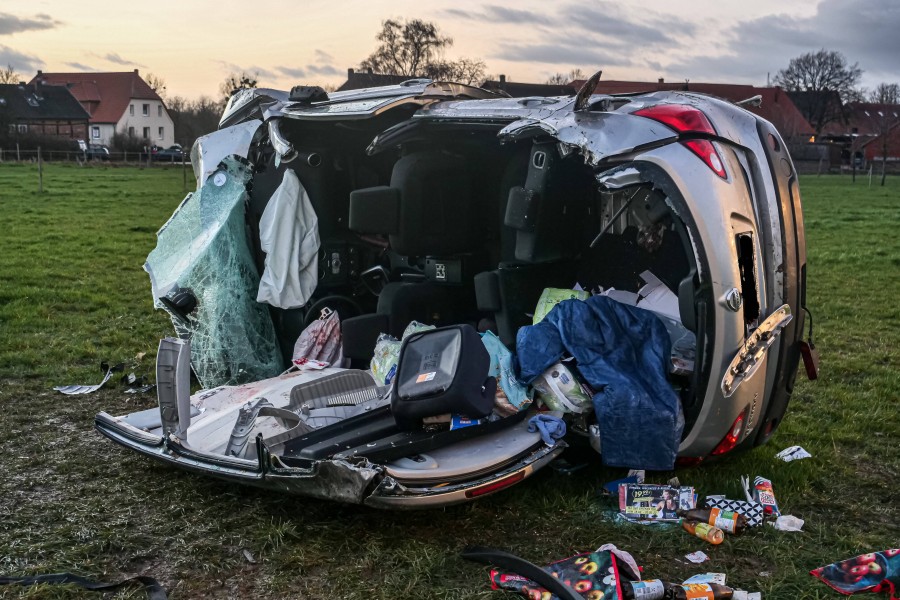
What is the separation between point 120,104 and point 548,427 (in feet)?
241

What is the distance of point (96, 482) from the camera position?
406cm

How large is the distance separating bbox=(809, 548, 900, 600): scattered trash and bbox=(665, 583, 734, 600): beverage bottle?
16.6 inches

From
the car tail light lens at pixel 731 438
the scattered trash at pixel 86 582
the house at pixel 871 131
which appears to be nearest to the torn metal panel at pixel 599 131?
the car tail light lens at pixel 731 438

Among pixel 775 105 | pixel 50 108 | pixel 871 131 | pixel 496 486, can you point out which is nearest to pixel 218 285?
pixel 496 486

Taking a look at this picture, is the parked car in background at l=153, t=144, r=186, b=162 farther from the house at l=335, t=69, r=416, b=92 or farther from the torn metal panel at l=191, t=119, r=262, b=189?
the torn metal panel at l=191, t=119, r=262, b=189

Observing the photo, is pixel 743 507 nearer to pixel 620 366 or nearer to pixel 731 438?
pixel 731 438

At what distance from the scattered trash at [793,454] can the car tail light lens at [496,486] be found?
1557 mm

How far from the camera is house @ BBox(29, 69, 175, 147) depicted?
70.1 meters

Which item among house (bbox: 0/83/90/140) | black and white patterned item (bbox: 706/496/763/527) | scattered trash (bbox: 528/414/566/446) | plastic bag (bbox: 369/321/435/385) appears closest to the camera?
black and white patterned item (bbox: 706/496/763/527)

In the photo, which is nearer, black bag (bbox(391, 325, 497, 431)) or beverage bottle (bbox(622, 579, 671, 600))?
beverage bottle (bbox(622, 579, 671, 600))

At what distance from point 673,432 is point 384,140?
6.91 feet

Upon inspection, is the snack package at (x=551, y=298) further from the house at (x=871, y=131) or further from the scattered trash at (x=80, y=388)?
the house at (x=871, y=131)

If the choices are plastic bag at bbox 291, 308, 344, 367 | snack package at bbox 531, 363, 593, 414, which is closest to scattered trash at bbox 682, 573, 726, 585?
snack package at bbox 531, 363, 593, 414

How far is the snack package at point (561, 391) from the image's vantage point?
12.7 feet
